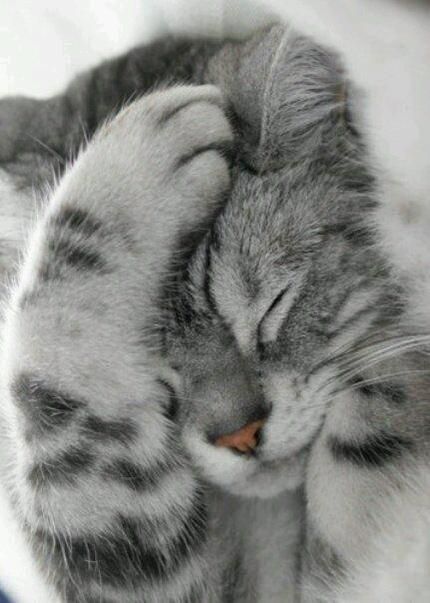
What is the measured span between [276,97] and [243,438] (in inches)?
9.1

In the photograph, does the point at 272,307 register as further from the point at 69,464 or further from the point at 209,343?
the point at 69,464

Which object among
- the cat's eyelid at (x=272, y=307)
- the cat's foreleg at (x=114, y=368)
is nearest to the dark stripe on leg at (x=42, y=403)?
the cat's foreleg at (x=114, y=368)

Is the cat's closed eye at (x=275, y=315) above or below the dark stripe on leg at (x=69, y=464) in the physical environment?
above

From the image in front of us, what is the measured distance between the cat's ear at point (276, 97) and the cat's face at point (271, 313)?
20mm

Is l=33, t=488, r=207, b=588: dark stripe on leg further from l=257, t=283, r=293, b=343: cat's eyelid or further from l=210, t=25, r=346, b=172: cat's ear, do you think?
l=210, t=25, r=346, b=172: cat's ear

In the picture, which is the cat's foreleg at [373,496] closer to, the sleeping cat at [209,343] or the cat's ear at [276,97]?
the sleeping cat at [209,343]

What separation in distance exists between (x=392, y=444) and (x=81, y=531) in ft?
0.68

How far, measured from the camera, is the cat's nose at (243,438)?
52 centimetres

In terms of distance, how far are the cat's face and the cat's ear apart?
20 millimetres

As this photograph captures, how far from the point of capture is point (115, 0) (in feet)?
1.77

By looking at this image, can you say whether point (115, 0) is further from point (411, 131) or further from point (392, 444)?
point (392, 444)

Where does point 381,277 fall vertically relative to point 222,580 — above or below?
above

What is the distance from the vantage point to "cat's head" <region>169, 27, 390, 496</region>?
524 millimetres

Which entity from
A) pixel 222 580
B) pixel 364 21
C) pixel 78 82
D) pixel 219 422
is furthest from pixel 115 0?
pixel 222 580
